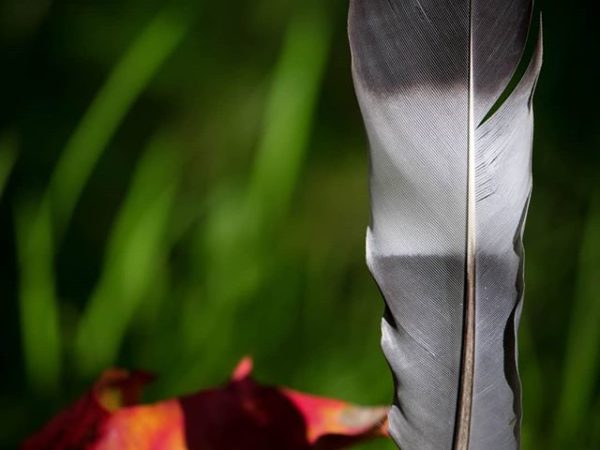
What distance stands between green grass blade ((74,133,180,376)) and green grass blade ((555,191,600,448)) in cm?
41

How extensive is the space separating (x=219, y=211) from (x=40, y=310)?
0.21 meters

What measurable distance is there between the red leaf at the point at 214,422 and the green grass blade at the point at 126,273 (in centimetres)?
51

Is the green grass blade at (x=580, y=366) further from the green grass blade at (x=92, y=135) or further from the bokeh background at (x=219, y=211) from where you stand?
the green grass blade at (x=92, y=135)

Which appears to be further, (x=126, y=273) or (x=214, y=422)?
(x=126, y=273)

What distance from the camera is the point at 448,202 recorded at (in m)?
0.36

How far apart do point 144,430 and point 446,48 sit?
7.6 inches

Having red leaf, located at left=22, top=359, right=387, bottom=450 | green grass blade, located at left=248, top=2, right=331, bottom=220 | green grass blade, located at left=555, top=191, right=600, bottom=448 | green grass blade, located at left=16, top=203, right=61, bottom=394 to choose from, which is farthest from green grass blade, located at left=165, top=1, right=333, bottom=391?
red leaf, located at left=22, top=359, right=387, bottom=450

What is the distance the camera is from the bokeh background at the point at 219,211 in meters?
0.90

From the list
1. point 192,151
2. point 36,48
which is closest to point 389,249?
point 192,151

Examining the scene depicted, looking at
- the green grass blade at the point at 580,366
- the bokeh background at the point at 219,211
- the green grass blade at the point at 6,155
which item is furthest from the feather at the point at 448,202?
the green grass blade at the point at 6,155

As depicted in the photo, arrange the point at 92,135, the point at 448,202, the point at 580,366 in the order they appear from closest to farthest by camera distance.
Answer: the point at 448,202
the point at 580,366
the point at 92,135

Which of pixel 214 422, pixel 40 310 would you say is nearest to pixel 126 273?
pixel 40 310

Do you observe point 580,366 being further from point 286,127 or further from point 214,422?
point 214,422

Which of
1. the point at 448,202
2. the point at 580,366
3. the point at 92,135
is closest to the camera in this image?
the point at 448,202
